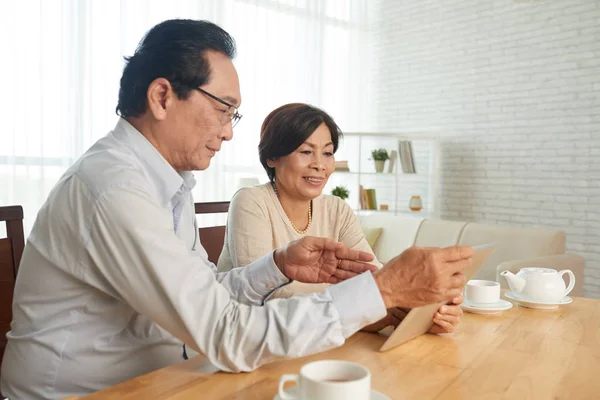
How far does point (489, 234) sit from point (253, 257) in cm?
284

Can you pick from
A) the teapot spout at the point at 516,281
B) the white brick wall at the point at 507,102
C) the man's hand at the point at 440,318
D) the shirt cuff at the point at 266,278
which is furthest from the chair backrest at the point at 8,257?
the white brick wall at the point at 507,102

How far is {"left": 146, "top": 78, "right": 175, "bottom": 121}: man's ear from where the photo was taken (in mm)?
1248

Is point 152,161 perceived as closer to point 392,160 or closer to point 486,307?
point 486,307

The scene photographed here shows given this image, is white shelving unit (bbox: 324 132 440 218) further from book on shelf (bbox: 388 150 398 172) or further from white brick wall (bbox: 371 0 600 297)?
white brick wall (bbox: 371 0 600 297)

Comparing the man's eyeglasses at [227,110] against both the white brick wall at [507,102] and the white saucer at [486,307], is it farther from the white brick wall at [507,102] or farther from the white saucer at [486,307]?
the white brick wall at [507,102]

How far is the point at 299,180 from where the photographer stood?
2.23 metres

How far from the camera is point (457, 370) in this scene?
3.50 feet

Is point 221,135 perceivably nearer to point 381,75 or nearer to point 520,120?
point 520,120

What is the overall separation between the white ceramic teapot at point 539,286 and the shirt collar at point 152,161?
39.6 inches

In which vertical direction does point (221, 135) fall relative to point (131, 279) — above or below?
above

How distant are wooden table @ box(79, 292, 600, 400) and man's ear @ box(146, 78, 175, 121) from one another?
554mm

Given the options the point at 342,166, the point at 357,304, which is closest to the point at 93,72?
the point at 342,166

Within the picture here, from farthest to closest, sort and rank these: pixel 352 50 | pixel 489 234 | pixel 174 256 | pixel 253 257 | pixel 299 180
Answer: pixel 352 50 < pixel 489 234 < pixel 299 180 < pixel 253 257 < pixel 174 256

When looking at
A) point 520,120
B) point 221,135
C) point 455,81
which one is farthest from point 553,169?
point 221,135
